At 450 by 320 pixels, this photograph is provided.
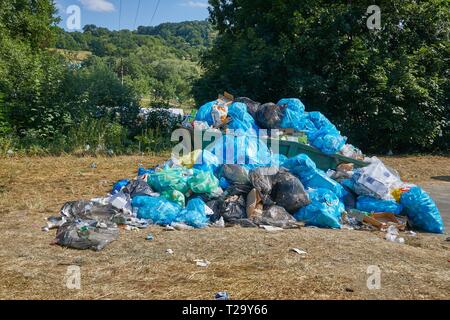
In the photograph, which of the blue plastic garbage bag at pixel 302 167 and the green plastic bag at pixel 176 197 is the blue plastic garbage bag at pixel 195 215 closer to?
the green plastic bag at pixel 176 197

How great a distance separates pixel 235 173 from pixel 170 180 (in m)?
0.88

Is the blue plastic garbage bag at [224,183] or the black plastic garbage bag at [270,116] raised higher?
the black plastic garbage bag at [270,116]

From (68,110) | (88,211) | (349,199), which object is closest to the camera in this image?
(88,211)

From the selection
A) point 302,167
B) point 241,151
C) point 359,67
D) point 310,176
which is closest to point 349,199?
point 310,176

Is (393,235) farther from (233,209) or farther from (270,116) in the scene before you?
(270,116)

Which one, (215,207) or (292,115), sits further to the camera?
(292,115)

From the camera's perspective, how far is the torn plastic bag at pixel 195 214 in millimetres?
5602

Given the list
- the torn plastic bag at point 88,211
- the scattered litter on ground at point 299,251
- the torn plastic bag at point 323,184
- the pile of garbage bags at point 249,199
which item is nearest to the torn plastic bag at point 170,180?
the pile of garbage bags at point 249,199

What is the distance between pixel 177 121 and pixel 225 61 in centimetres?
269

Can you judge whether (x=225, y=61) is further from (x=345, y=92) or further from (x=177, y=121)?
(x=345, y=92)

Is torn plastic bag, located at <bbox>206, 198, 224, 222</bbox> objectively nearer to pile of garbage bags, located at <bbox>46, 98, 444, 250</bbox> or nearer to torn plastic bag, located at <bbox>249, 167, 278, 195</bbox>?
pile of garbage bags, located at <bbox>46, 98, 444, 250</bbox>

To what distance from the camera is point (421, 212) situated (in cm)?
594

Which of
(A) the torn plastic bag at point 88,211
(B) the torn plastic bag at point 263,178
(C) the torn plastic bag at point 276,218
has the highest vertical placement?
(B) the torn plastic bag at point 263,178

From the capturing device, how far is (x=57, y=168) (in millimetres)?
8750
